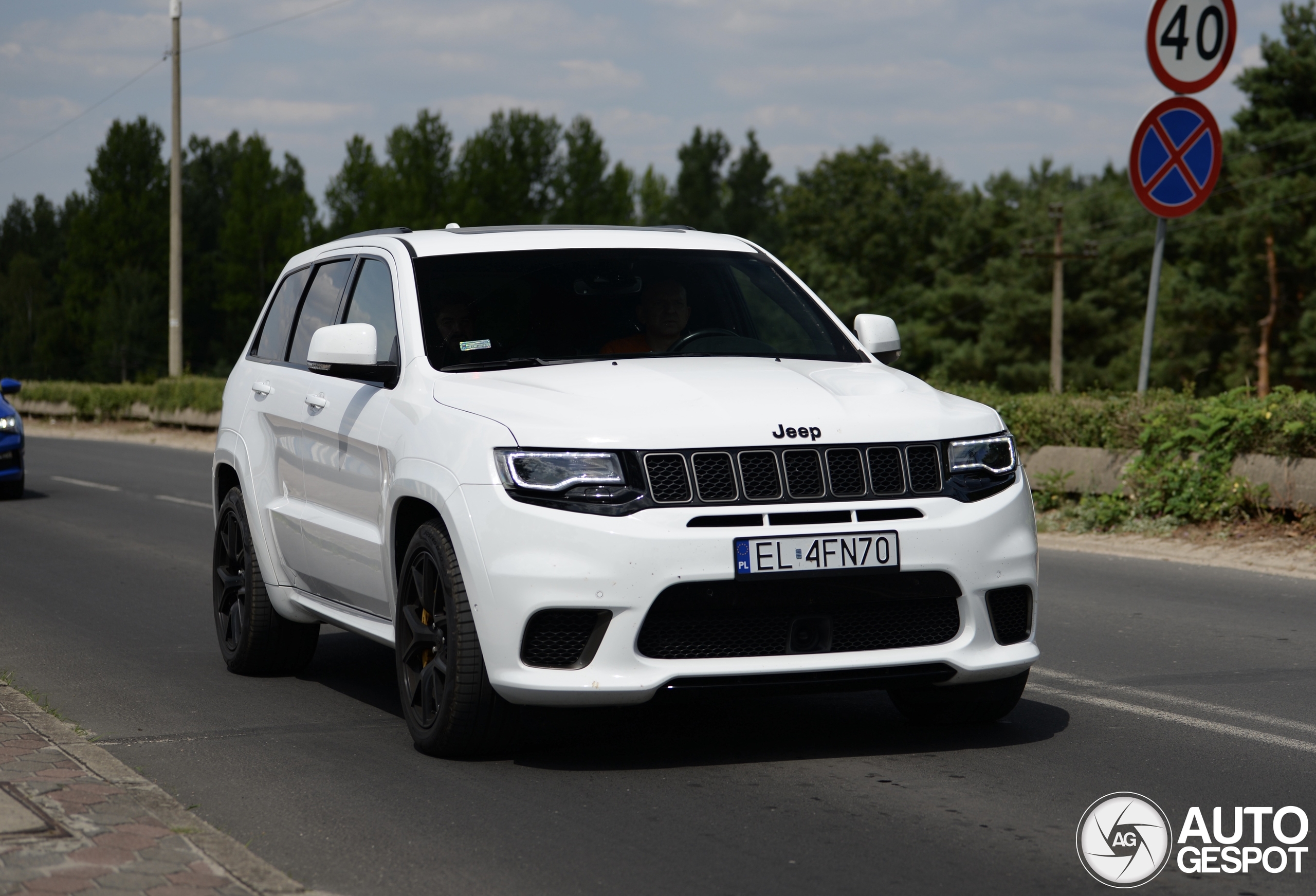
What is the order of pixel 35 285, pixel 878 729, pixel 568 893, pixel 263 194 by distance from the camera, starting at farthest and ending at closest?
pixel 35 285 < pixel 263 194 < pixel 878 729 < pixel 568 893

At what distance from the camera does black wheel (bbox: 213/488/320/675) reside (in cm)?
761

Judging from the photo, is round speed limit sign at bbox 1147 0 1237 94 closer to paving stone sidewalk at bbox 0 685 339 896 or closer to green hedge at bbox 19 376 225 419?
paving stone sidewalk at bbox 0 685 339 896

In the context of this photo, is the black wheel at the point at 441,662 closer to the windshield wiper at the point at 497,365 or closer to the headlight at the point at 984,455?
the windshield wiper at the point at 497,365

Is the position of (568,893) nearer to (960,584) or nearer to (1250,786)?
(960,584)

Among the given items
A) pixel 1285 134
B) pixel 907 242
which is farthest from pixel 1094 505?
pixel 907 242

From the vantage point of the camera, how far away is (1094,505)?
44.4 ft

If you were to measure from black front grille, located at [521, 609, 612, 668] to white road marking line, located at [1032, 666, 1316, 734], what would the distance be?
2.68 meters

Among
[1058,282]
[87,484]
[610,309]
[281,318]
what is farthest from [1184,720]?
[1058,282]

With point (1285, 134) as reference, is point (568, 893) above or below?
below

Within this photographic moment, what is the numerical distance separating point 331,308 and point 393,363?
1199 millimetres

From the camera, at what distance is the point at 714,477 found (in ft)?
17.4

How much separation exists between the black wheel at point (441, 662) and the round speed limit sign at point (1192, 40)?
9.09 metres

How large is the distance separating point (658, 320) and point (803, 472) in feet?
5.12

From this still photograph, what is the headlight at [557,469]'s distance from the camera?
17.4 ft
